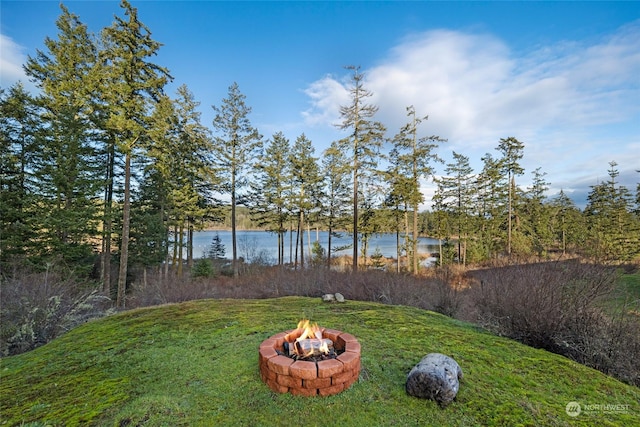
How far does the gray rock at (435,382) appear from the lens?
8.11 ft

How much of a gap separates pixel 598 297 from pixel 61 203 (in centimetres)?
1704

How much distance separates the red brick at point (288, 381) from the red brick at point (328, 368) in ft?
0.74

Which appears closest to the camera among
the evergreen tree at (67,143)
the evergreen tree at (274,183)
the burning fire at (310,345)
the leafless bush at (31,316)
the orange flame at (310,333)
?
the burning fire at (310,345)

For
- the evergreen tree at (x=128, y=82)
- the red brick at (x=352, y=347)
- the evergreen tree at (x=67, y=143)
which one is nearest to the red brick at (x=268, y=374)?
the red brick at (x=352, y=347)

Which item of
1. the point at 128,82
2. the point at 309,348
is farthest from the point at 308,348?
the point at 128,82

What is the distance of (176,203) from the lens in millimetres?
15789

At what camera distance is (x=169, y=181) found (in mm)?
15625

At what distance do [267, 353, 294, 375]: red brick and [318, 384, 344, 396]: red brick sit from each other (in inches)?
15.2

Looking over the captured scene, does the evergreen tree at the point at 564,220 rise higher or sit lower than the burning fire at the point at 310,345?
higher

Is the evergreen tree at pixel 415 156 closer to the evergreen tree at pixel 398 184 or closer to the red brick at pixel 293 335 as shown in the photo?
the evergreen tree at pixel 398 184

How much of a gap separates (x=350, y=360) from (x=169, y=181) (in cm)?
1630

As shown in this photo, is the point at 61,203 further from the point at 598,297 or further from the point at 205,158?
the point at 598,297

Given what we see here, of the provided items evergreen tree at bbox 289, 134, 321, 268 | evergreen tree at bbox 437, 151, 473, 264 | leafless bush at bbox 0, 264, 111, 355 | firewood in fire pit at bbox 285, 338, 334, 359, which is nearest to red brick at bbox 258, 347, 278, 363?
firewood in fire pit at bbox 285, 338, 334, 359

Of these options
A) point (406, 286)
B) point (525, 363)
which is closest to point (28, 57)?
point (406, 286)
